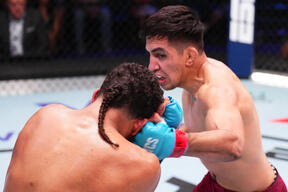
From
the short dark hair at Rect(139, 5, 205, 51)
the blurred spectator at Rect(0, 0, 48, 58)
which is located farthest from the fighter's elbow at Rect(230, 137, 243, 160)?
the blurred spectator at Rect(0, 0, 48, 58)

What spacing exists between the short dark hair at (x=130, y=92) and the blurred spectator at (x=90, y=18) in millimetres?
5852

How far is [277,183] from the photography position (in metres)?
1.58

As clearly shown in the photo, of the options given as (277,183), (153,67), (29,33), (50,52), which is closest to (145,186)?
(153,67)

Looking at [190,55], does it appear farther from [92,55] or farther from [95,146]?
[92,55]

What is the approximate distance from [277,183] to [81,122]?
93 cm

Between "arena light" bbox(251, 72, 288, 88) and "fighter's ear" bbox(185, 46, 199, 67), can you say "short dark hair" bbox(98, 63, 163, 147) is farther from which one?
"arena light" bbox(251, 72, 288, 88)

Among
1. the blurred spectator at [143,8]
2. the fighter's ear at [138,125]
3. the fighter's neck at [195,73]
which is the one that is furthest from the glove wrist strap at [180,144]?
the blurred spectator at [143,8]

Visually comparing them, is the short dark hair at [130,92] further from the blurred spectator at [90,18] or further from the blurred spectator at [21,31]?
the blurred spectator at [90,18]

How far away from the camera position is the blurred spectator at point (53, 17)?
20.3ft

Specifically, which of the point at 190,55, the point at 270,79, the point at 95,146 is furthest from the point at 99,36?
the point at 95,146

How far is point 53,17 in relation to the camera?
6.53 metres

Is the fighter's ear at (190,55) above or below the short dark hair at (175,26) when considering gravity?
below

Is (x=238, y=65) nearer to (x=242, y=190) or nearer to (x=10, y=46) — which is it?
(x=10, y=46)

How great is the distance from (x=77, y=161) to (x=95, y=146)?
62 mm
